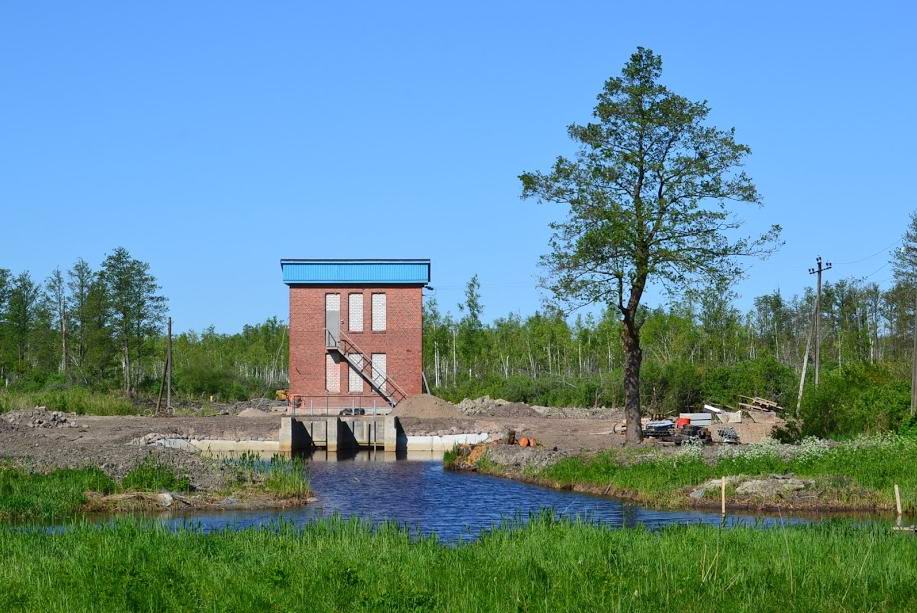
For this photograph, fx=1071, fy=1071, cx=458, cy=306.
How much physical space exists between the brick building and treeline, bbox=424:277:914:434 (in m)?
15.6

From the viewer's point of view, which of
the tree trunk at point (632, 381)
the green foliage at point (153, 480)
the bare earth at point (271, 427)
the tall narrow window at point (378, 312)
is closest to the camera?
the green foliage at point (153, 480)

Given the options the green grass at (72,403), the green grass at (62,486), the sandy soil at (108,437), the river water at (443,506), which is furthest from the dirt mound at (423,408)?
the green grass at (62,486)

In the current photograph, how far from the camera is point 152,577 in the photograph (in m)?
15.0

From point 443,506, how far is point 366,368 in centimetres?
3544

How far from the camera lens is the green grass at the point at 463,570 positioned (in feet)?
44.6

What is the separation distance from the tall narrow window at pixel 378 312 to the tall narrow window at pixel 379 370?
164cm

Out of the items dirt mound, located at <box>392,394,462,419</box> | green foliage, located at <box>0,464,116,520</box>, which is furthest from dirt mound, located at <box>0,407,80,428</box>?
green foliage, located at <box>0,464,116,520</box>

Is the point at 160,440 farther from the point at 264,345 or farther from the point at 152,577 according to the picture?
the point at 264,345

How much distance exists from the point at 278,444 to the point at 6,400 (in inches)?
979

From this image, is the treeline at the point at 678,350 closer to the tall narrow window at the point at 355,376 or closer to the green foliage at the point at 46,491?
the tall narrow window at the point at 355,376

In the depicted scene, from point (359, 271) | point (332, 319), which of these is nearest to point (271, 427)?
point (332, 319)

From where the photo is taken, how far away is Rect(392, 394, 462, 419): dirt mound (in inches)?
2365

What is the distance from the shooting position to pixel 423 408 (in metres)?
60.2

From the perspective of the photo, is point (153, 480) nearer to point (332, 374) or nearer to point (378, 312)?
point (332, 374)
